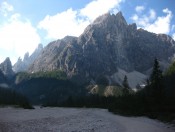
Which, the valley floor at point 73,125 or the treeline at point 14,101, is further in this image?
the treeline at point 14,101

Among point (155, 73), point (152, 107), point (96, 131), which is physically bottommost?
point (96, 131)

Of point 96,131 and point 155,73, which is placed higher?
point 155,73

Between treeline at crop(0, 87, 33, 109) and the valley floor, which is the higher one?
treeline at crop(0, 87, 33, 109)

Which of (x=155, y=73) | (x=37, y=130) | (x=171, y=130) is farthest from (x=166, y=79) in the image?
(x=37, y=130)

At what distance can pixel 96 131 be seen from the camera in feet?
121

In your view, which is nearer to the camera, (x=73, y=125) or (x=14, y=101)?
(x=73, y=125)

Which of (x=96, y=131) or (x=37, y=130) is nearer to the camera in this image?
(x=37, y=130)

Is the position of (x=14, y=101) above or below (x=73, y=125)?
above

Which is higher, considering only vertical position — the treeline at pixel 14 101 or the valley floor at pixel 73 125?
the treeline at pixel 14 101

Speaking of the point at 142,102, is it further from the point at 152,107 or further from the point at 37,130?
the point at 37,130

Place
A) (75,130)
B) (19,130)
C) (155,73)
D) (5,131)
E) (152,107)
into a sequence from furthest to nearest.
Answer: (155,73) → (152,107) → (75,130) → (19,130) → (5,131)

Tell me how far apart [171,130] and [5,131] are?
2446 centimetres

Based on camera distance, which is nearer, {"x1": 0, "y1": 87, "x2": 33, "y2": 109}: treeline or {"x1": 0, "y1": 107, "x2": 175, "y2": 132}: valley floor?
{"x1": 0, "y1": 107, "x2": 175, "y2": 132}: valley floor

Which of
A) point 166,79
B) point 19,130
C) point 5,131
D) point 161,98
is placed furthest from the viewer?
point 166,79
